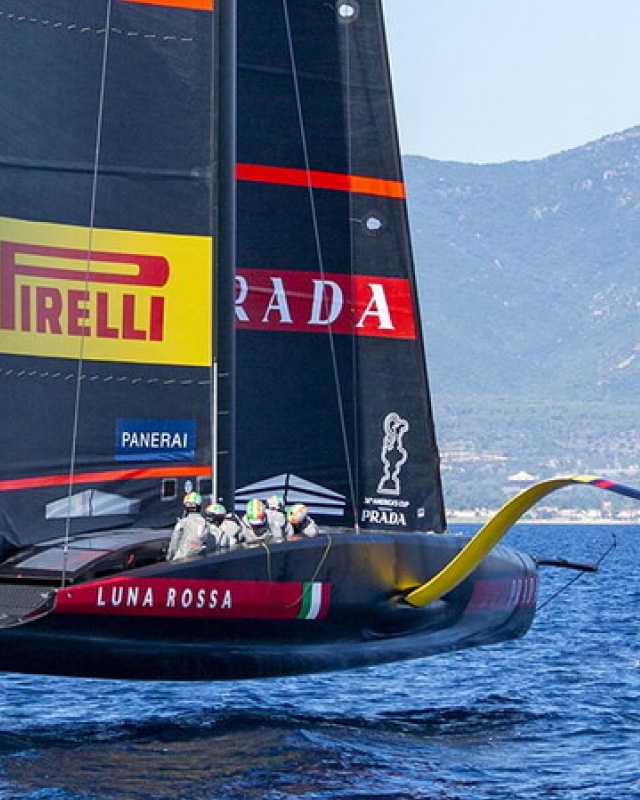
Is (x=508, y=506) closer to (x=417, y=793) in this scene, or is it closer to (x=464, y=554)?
(x=464, y=554)

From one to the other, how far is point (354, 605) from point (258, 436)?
1983 mm

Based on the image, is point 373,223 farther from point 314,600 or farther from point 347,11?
point 314,600

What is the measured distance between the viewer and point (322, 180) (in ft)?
55.5

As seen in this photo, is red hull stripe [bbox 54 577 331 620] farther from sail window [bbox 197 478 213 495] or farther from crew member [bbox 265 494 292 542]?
sail window [bbox 197 478 213 495]

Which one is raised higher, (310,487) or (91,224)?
(91,224)

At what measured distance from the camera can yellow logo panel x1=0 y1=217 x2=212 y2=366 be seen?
14.8 metres

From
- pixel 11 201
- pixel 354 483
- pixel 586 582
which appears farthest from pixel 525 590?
pixel 586 582

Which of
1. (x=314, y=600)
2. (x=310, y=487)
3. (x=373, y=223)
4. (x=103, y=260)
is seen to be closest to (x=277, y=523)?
(x=314, y=600)

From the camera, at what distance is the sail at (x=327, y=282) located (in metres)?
16.5

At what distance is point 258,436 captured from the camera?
645 inches

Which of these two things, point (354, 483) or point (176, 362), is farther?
point (354, 483)

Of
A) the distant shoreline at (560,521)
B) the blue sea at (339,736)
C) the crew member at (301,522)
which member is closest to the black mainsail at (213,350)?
the crew member at (301,522)

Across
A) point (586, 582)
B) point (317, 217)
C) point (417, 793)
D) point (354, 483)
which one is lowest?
point (417, 793)

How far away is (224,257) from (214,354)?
2.46 ft
